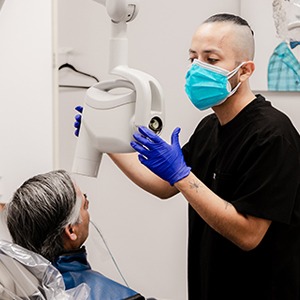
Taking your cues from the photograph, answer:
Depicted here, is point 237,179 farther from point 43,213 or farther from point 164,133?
point 164,133

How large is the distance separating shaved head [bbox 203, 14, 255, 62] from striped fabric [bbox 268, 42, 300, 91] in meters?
0.58

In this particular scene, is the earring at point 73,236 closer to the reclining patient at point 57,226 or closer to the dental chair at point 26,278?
the reclining patient at point 57,226

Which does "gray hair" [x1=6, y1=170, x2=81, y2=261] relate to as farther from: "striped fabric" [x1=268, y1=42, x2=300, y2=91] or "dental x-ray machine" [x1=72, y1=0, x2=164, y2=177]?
"striped fabric" [x1=268, y1=42, x2=300, y2=91]

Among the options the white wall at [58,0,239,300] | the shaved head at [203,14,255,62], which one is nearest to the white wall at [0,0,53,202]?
the shaved head at [203,14,255,62]

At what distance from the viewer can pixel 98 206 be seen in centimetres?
273

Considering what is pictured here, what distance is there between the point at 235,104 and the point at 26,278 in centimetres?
86

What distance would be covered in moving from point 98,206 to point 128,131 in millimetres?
1517

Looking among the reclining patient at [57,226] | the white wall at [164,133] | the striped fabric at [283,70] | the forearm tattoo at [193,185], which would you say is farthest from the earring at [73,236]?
the striped fabric at [283,70]

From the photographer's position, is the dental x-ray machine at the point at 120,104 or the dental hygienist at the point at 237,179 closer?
the dental x-ray machine at the point at 120,104

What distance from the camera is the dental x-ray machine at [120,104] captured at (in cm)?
123

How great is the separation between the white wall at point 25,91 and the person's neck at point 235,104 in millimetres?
608

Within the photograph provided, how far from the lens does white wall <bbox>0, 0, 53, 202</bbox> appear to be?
1.75 meters

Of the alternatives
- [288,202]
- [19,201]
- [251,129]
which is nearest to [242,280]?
[288,202]

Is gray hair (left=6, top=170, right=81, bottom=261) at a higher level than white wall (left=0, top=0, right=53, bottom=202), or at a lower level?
lower
